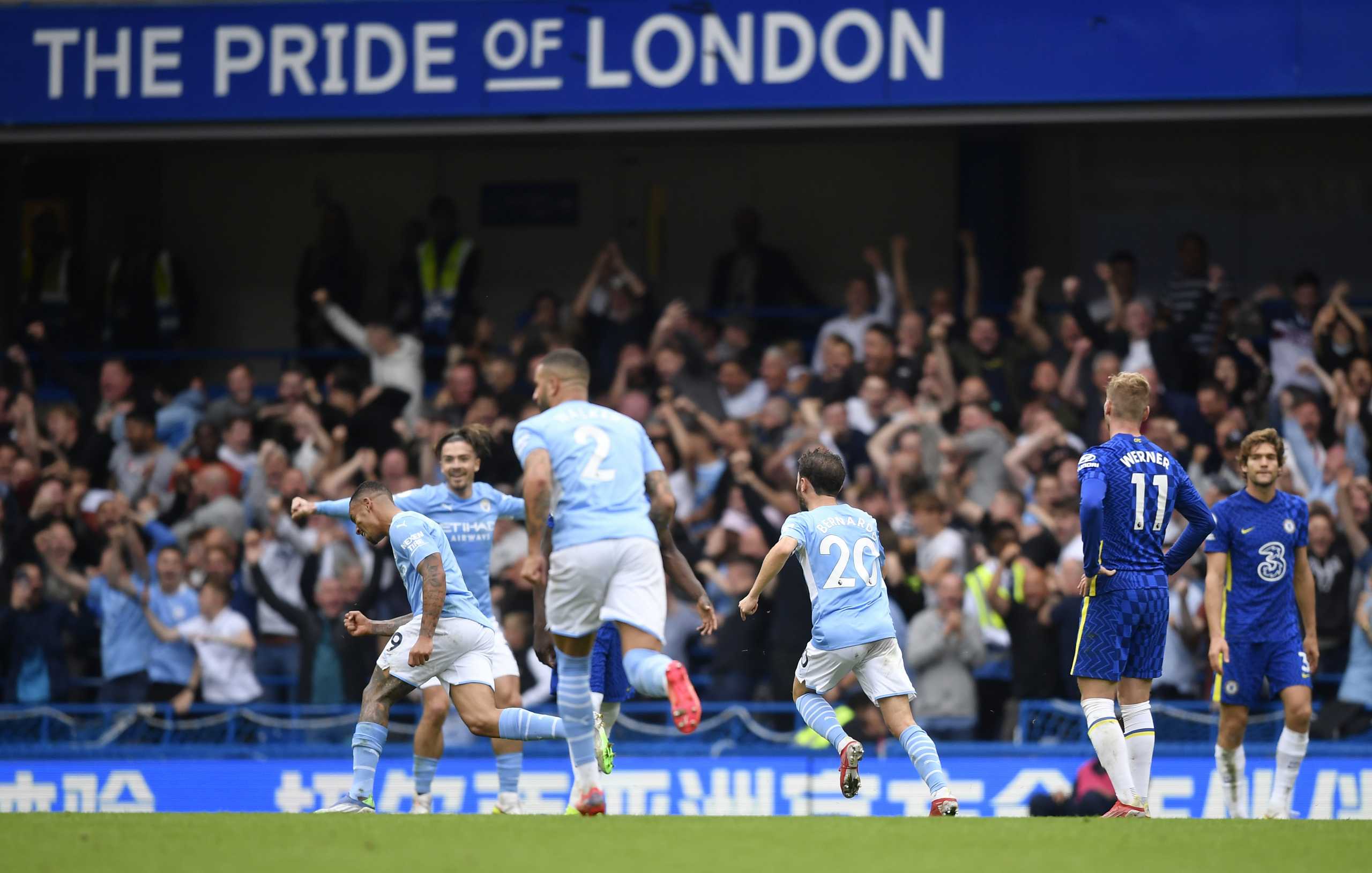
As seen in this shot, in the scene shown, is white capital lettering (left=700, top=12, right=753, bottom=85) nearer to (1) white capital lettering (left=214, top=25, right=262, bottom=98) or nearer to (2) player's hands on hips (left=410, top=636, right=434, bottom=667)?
(1) white capital lettering (left=214, top=25, right=262, bottom=98)

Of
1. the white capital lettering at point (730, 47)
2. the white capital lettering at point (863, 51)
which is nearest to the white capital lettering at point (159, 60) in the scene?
the white capital lettering at point (730, 47)

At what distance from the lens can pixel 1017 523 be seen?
44.2 feet

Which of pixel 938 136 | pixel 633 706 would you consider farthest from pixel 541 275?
pixel 633 706

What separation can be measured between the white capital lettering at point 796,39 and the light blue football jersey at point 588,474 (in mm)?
7016

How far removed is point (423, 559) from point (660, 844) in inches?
92.5

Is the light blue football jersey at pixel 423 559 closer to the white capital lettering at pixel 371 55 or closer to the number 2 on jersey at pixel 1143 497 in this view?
the number 2 on jersey at pixel 1143 497

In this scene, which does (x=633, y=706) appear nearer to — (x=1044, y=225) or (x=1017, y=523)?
(x=1017, y=523)

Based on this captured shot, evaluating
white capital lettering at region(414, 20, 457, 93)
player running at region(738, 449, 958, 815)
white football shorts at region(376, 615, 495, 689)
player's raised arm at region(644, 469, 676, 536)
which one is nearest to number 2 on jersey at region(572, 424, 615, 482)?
player's raised arm at region(644, 469, 676, 536)

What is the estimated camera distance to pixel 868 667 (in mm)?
9055

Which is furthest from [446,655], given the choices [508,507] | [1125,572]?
[1125,572]

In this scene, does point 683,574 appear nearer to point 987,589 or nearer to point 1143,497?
point 1143,497

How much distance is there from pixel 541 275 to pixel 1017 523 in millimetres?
7296

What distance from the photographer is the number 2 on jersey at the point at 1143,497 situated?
8.93 m

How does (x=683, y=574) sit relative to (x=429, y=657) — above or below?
above
